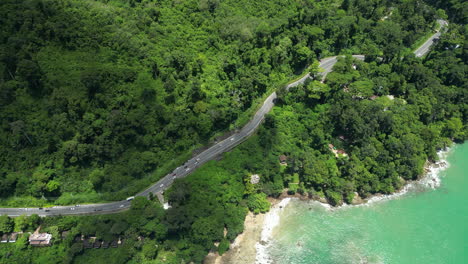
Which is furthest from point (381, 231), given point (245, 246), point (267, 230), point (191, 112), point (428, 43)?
point (428, 43)

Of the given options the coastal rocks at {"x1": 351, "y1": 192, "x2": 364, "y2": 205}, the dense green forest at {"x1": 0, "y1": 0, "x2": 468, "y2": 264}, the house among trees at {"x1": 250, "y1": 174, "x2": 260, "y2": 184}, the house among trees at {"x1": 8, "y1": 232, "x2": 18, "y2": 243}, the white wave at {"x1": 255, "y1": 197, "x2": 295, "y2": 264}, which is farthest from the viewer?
the coastal rocks at {"x1": 351, "y1": 192, "x2": 364, "y2": 205}

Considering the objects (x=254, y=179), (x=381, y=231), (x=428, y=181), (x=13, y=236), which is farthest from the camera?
(x=428, y=181)

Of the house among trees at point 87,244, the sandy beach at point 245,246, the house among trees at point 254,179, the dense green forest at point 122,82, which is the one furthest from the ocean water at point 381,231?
the house among trees at point 87,244

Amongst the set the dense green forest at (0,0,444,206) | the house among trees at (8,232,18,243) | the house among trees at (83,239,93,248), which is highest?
the dense green forest at (0,0,444,206)

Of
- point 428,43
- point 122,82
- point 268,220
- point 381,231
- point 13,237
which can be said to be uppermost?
point 428,43

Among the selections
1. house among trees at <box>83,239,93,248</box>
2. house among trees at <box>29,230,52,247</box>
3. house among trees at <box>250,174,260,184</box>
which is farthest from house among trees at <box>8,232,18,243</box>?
house among trees at <box>250,174,260,184</box>

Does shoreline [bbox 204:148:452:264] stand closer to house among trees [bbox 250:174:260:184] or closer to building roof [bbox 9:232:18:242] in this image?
house among trees [bbox 250:174:260:184]

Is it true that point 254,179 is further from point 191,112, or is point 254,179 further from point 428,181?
point 428,181
